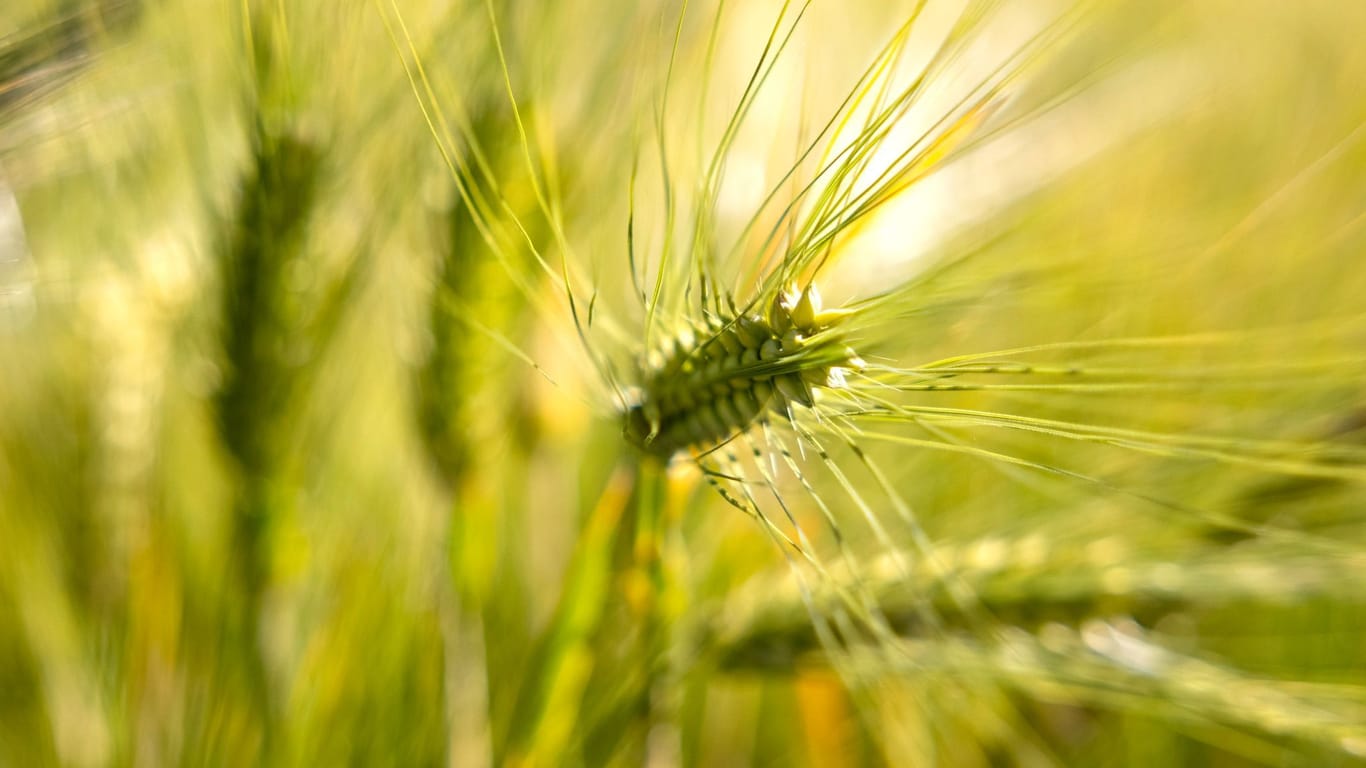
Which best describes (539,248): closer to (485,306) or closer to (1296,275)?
(485,306)

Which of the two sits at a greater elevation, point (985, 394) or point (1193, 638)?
point (985, 394)

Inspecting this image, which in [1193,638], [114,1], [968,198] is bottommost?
[1193,638]

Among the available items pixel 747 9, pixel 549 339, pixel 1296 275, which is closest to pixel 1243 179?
Answer: pixel 1296 275

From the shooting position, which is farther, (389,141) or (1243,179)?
(1243,179)

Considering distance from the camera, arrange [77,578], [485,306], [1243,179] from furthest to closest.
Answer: [1243,179], [77,578], [485,306]

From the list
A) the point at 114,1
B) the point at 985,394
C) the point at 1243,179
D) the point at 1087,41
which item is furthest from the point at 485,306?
the point at 1243,179

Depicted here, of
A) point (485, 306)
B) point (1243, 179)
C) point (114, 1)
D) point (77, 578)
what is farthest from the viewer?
point (1243, 179)
